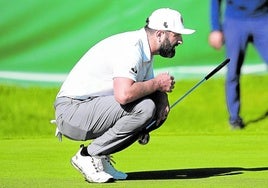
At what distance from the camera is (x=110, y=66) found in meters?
4.58

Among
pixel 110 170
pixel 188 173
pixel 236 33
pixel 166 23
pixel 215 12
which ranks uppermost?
pixel 166 23

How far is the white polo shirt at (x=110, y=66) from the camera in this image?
447 cm

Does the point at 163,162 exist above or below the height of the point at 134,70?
below

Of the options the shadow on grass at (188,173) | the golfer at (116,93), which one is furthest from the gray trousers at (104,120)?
the shadow on grass at (188,173)

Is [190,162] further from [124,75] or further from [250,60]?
[250,60]

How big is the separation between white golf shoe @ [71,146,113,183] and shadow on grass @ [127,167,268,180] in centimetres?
26

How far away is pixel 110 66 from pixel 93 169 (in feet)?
1.73

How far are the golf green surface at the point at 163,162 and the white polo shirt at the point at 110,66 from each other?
1.56 feet

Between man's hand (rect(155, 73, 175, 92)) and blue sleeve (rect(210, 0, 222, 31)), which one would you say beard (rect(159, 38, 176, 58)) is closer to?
man's hand (rect(155, 73, 175, 92))

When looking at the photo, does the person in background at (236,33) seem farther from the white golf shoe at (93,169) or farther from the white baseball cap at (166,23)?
the white golf shoe at (93,169)

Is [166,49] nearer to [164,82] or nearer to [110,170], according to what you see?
[164,82]

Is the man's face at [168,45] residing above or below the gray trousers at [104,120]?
above

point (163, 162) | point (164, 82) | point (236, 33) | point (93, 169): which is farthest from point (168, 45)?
point (236, 33)

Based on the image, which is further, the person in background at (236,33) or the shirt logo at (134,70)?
the person in background at (236,33)
